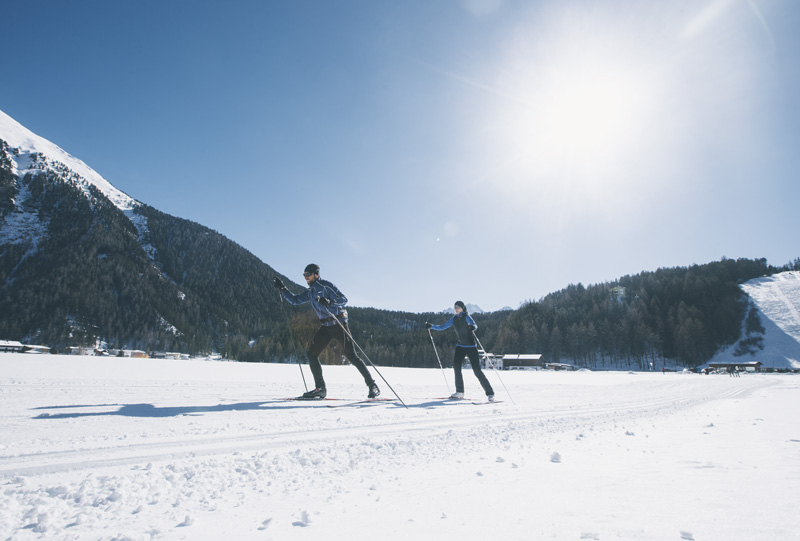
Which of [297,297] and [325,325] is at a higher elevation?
[297,297]

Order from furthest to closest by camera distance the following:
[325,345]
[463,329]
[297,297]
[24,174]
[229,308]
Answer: [229,308], [24,174], [463,329], [297,297], [325,345]

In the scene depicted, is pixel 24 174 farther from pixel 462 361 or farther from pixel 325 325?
pixel 462 361

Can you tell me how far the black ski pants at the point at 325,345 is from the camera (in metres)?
6.71

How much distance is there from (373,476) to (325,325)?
15.3 feet

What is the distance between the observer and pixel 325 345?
673 centimetres

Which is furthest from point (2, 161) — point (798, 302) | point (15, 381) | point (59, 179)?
point (798, 302)

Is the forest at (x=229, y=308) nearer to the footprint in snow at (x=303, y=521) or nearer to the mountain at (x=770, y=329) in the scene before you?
the mountain at (x=770, y=329)

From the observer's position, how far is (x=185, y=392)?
6484 mm

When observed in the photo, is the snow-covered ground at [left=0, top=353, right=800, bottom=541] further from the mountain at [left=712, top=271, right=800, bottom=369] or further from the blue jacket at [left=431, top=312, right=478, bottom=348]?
the mountain at [left=712, top=271, right=800, bottom=369]

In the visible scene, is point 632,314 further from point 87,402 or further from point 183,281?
point 183,281

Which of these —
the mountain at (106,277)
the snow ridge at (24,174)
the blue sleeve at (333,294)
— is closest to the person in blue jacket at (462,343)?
the blue sleeve at (333,294)

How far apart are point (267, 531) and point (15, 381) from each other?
25.6ft

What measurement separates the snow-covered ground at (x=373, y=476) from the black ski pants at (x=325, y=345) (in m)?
1.87

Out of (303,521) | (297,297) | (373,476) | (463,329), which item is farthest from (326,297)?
(303,521)
